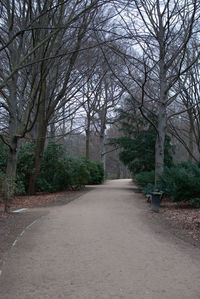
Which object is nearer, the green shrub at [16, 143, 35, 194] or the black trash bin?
the black trash bin

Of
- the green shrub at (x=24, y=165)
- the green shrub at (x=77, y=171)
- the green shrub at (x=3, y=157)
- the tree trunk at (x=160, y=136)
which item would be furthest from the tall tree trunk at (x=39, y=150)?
the tree trunk at (x=160, y=136)

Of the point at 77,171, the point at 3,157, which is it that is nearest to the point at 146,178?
the point at 77,171

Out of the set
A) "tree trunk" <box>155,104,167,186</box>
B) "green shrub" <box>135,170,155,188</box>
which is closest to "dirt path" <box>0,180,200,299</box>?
"tree trunk" <box>155,104,167,186</box>

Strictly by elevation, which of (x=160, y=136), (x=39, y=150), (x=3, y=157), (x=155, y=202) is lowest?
(x=155, y=202)

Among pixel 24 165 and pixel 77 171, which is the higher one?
pixel 24 165

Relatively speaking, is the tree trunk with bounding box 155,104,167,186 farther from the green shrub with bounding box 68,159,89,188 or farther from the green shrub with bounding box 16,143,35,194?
the green shrub with bounding box 16,143,35,194

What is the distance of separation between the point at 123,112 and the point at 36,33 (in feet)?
45.9

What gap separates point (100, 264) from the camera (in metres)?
5.14

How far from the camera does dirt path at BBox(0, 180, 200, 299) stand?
157 inches

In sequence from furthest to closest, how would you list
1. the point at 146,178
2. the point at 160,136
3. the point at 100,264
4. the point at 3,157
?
the point at 3,157 → the point at 146,178 → the point at 160,136 → the point at 100,264

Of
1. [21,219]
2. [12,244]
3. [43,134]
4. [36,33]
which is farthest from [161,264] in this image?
[43,134]

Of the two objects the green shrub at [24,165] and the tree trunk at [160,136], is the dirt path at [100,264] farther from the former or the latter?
the green shrub at [24,165]

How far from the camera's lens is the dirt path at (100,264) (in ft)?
13.1

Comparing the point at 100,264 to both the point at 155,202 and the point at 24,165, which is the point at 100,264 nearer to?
the point at 155,202
